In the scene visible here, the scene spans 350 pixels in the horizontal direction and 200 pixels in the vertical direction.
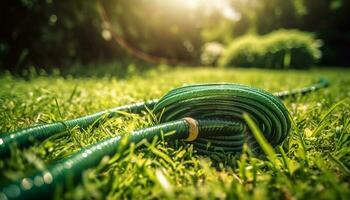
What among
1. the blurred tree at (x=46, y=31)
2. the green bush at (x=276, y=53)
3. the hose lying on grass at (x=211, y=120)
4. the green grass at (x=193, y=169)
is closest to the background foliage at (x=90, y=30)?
the blurred tree at (x=46, y=31)

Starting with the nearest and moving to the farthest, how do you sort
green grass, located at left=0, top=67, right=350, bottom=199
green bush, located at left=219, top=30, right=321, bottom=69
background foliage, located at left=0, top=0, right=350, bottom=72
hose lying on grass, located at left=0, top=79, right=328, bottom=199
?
green grass, located at left=0, top=67, right=350, bottom=199
hose lying on grass, located at left=0, top=79, right=328, bottom=199
background foliage, located at left=0, top=0, right=350, bottom=72
green bush, located at left=219, top=30, right=321, bottom=69

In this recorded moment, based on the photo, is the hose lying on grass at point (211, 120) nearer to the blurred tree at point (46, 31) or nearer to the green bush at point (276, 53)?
the blurred tree at point (46, 31)

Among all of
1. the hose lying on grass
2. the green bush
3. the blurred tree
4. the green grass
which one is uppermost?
the green bush

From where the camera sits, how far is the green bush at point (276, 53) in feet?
46.5

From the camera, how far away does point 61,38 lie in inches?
325

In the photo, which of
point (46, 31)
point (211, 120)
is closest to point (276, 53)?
point (46, 31)

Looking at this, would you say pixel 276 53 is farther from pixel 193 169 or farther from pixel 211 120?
pixel 193 169

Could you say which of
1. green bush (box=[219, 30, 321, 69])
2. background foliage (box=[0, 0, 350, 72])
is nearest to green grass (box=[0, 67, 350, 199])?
background foliage (box=[0, 0, 350, 72])

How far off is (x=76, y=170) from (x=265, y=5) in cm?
2938

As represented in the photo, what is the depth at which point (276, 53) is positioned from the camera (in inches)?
568

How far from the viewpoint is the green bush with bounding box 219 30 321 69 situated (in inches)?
558

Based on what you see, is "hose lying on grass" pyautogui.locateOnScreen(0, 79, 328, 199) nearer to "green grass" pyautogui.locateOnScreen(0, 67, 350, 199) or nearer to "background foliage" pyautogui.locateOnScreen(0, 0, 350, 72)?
"green grass" pyautogui.locateOnScreen(0, 67, 350, 199)

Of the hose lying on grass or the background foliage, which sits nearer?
the hose lying on grass

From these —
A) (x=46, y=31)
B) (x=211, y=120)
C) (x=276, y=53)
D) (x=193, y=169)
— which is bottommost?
(x=193, y=169)
